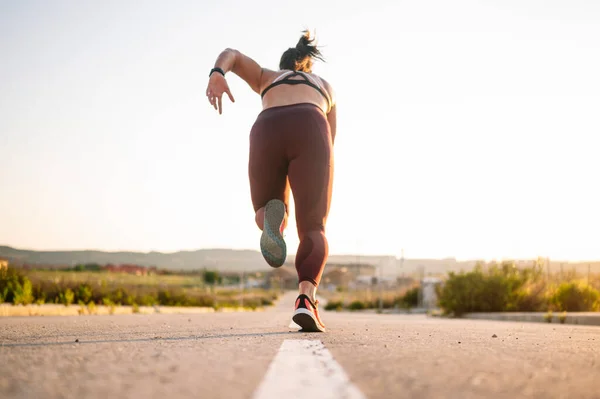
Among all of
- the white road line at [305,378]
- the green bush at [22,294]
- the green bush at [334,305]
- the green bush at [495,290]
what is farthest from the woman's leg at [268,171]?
the green bush at [334,305]

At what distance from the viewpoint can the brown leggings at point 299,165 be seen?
178 inches

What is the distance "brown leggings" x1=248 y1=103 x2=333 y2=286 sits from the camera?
452cm

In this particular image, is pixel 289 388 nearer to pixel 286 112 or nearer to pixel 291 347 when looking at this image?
pixel 291 347

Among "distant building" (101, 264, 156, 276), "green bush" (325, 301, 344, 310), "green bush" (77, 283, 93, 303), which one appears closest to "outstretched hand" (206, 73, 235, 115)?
"green bush" (77, 283, 93, 303)

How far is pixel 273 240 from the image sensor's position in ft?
14.4

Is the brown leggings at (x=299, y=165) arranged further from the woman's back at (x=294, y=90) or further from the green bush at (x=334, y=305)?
the green bush at (x=334, y=305)

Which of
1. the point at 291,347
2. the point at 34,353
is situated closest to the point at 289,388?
the point at 291,347

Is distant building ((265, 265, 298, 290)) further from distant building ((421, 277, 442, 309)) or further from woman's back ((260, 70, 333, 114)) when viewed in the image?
woman's back ((260, 70, 333, 114))

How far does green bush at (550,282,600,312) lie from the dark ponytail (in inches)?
436

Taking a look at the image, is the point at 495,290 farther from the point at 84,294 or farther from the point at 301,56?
the point at 301,56

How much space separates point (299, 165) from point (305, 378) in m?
2.85

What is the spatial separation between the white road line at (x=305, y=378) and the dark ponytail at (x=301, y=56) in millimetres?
3167

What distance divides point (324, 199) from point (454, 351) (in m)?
1.88

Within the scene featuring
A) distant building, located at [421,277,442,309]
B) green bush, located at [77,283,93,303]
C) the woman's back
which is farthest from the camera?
distant building, located at [421,277,442,309]
